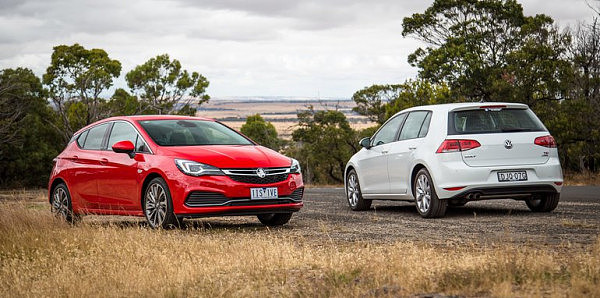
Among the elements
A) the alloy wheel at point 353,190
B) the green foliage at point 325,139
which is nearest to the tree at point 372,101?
the green foliage at point 325,139

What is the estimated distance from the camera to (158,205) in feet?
37.4

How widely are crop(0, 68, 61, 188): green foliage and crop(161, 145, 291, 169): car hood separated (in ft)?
134

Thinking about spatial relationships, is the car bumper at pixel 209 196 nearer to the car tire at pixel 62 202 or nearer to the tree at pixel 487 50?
the car tire at pixel 62 202

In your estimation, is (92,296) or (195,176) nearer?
(92,296)

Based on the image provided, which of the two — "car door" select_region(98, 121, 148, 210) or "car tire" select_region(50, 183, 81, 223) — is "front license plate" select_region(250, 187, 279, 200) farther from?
Answer: "car tire" select_region(50, 183, 81, 223)

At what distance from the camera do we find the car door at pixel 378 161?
45.4 ft

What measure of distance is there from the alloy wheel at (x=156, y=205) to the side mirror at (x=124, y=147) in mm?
703

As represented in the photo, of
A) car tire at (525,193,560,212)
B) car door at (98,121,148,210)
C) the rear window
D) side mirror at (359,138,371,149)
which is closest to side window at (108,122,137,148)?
car door at (98,121,148,210)

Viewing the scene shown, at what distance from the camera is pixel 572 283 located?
5762 millimetres

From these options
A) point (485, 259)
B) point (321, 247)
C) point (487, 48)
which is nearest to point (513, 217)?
point (321, 247)

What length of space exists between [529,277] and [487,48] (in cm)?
4026

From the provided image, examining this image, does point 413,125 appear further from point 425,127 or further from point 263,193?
point 263,193

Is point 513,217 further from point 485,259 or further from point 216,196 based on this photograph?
point 485,259

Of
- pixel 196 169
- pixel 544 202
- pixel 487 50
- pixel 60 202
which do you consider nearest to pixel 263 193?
pixel 196 169
